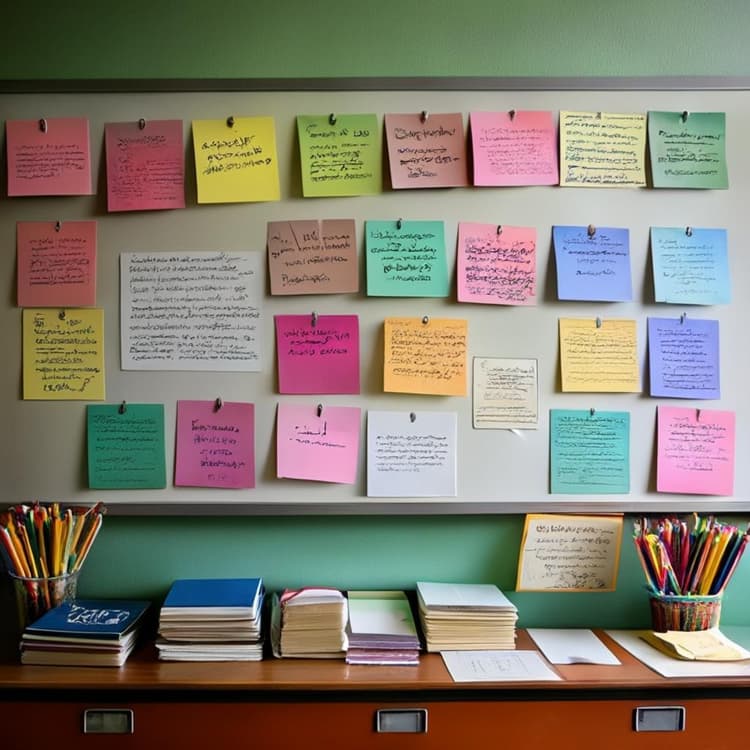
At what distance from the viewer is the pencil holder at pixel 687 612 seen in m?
1.37

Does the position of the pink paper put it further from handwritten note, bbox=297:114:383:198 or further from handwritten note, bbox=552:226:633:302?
handwritten note, bbox=552:226:633:302

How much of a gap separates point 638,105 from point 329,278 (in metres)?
0.84

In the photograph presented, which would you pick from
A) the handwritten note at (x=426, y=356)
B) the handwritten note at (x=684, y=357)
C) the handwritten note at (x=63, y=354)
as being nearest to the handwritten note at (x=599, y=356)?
the handwritten note at (x=684, y=357)

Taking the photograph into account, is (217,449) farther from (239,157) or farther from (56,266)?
(239,157)

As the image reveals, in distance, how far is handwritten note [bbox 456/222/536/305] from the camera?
1488 mm

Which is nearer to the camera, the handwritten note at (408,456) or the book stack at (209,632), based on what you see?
the book stack at (209,632)

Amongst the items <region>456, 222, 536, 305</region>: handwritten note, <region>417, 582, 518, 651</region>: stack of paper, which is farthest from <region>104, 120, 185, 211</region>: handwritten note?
<region>417, 582, 518, 651</region>: stack of paper

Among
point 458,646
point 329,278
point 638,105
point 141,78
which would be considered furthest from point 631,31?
point 458,646

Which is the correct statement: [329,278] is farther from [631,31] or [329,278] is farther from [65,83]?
[631,31]

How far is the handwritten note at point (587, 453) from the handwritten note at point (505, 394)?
65 mm

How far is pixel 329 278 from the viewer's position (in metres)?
1.48

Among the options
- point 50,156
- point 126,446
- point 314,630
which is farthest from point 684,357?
point 50,156

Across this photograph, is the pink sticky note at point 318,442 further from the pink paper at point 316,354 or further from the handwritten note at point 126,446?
the handwritten note at point 126,446

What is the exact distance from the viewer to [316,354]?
1.48 m
